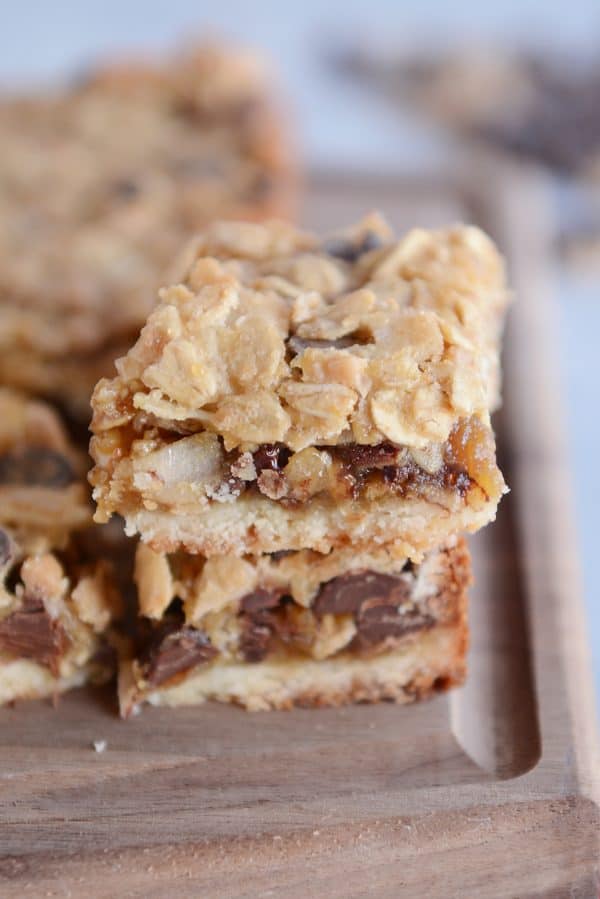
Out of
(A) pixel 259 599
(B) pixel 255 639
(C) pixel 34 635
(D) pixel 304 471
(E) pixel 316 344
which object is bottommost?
(C) pixel 34 635

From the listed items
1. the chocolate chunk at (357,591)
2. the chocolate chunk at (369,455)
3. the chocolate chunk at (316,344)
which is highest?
the chocolate chunk at (316,344)

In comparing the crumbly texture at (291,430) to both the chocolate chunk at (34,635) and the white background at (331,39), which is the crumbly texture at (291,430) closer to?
the chocolate chunk at (34,635)

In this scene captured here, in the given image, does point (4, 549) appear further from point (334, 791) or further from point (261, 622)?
point (334, 791)

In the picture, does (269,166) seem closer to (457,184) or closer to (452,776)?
(457,184)

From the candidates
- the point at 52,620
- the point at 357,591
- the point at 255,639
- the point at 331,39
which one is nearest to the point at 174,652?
the point at 255,639

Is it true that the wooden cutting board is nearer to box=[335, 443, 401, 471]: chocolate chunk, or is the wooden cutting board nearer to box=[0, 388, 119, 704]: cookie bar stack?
box=[0, 388, 119, 704]: cookie bar stack

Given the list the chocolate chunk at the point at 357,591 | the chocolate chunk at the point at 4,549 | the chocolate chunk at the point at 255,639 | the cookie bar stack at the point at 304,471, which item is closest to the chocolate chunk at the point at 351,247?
the cookie bar stack at the point at 304,471

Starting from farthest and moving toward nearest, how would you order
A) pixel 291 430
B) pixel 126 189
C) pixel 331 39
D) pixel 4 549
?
pixel 331 39
pixel 126 189
pixel 4 549
pixel 291 430
